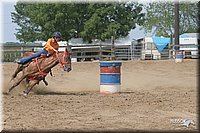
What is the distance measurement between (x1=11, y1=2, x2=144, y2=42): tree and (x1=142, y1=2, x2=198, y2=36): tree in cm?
936

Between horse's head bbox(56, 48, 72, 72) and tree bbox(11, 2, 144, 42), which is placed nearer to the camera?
horse's head bbox(56, 48, 72, 72)

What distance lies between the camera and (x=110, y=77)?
1261cm

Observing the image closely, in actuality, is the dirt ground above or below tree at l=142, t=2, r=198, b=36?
below

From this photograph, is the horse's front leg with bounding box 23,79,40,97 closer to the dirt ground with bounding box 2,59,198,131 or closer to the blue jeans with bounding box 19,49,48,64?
the dirt ground with bounding box 2,59,198,131

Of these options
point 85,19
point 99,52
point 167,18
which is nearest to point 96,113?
point 99,52

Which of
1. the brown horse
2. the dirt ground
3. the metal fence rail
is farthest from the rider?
the metal fence rail

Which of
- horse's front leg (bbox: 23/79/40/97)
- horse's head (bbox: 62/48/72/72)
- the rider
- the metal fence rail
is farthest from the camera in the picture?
the metal fence rail

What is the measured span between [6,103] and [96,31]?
130 ft

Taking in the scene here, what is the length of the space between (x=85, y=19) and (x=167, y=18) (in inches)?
694

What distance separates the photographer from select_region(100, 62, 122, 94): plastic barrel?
12555 mm

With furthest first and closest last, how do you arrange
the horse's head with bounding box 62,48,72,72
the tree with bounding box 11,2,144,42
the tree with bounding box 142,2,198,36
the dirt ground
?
the tree with bounding box 142,2,198,36
the tree with bounding box 11,2,144,42
the horse's head with bounding box 62,48,72,72
the dirt ground

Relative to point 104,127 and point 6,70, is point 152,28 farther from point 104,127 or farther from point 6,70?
point 104,127

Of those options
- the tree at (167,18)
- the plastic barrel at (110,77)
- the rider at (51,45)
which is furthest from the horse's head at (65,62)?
the tree at (167,18)

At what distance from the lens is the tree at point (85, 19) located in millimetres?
46094
